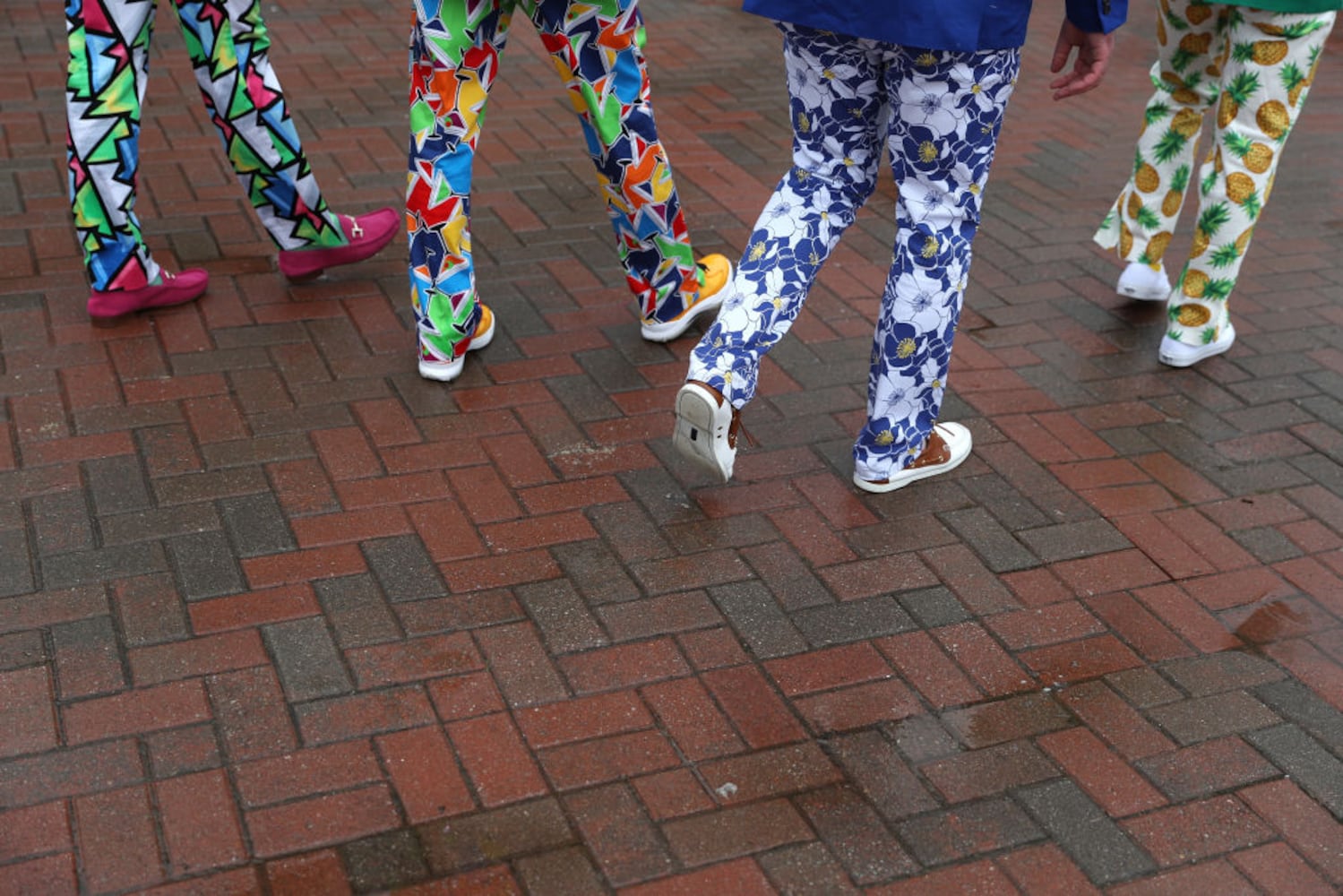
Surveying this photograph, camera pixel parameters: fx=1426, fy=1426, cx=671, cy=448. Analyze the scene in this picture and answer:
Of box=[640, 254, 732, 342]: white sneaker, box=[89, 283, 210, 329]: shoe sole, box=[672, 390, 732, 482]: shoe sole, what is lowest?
box=[89, 283, 210, 329]: shoe sole

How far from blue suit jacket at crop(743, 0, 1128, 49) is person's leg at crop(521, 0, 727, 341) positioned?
2.34ft

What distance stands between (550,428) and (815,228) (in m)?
0.83

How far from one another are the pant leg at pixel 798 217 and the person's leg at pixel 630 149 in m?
0.54

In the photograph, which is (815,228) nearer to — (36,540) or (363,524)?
(363,524)

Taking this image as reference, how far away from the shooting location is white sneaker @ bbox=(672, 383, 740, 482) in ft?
9.78

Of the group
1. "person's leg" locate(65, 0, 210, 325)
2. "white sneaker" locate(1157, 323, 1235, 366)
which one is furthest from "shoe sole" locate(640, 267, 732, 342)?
"person's leg" locate(65, 0, 210, 325)

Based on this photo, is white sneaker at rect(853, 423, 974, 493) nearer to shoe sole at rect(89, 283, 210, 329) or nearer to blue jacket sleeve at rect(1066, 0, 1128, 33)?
blue jacket sleeve at rect(1066, 0, 1128, 33)

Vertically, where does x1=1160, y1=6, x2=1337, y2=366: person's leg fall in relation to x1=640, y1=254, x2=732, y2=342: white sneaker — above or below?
above

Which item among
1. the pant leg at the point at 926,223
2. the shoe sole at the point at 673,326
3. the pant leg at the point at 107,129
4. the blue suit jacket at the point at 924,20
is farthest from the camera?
the shoe sole at the point at 673,326

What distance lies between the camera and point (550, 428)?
11.4 feet

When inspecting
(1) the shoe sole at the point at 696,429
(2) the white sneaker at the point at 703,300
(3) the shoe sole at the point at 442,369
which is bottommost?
(3) the shoe sole at the point at 442,369

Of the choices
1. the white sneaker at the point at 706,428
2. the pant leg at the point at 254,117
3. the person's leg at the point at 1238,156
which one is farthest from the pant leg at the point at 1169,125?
the pant leg at the point at 254,117

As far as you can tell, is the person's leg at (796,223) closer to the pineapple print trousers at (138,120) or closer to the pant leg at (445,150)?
the pant leg at (445,150)

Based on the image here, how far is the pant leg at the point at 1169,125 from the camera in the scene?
3.85 metres
